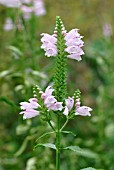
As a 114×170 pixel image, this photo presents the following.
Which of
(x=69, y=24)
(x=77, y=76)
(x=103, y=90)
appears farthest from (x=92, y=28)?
(x=103, y=90)

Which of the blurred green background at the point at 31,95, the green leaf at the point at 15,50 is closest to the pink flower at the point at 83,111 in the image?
the blurred green background at the point at 31,95

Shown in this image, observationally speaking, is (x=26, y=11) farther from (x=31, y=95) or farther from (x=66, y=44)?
(x=66, y=44)

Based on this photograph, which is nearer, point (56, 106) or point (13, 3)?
point (56, 106)

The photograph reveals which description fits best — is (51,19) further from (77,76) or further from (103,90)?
(103,90)

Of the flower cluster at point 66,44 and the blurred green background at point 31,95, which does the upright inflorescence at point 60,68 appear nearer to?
the flower cluster at point 66,44

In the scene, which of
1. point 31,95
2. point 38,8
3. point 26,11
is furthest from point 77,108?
point 38,8

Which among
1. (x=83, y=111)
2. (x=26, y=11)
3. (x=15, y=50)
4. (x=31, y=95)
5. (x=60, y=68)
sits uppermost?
(x=26, y=11)

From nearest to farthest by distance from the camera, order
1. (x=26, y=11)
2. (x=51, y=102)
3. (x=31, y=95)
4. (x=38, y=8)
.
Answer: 1. (x=51, y=102)
2. (x=31, y=95)
3. (x=26, y=11)
4. (x=38, y=8)

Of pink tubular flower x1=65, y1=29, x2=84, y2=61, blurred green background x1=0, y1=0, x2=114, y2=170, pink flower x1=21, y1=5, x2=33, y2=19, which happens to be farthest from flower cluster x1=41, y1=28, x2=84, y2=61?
pink flower x1=21, y1=5, x2=33, y2=19
